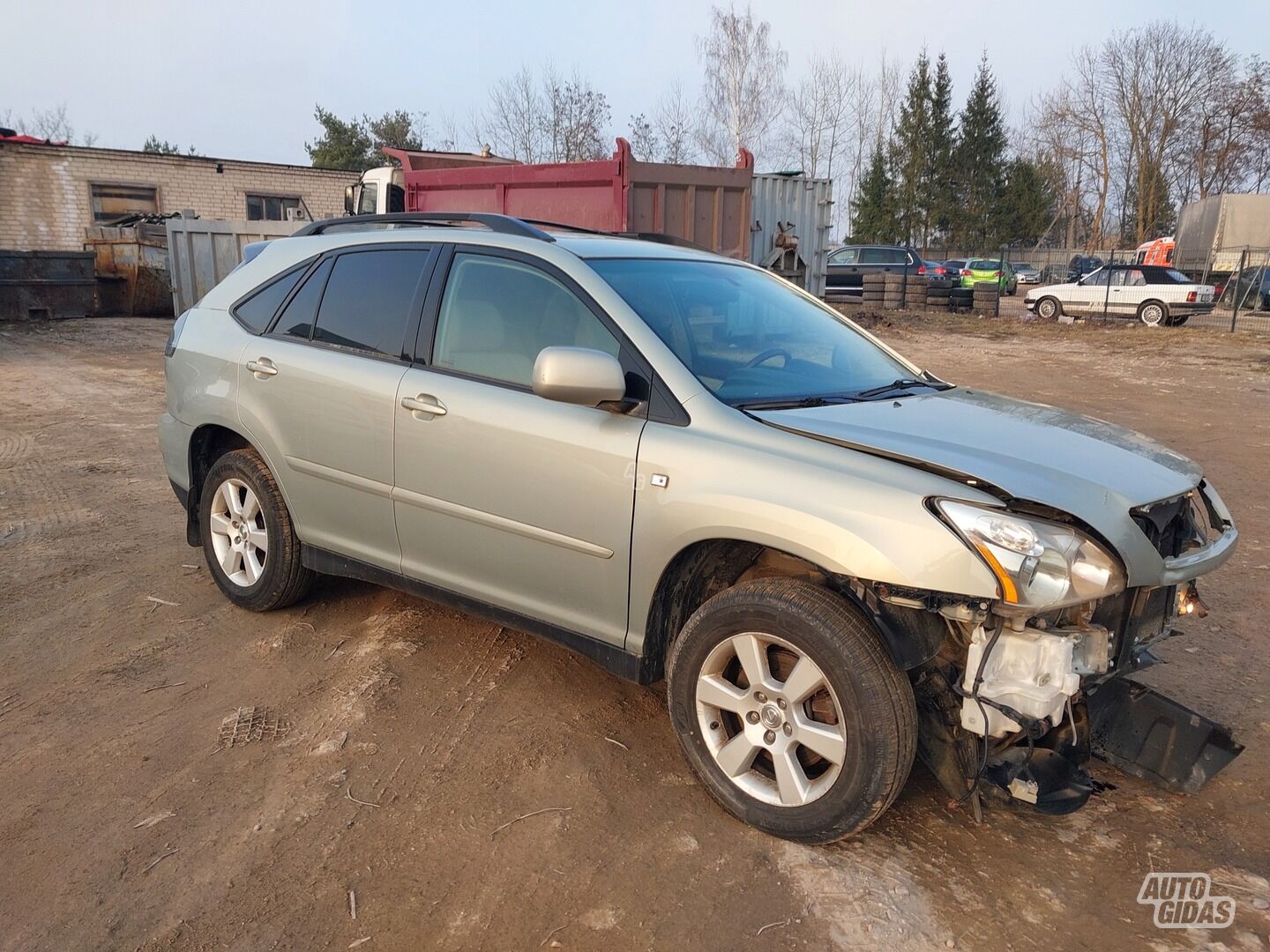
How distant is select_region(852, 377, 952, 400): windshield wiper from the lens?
348 cm

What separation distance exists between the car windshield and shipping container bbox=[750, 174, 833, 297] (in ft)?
30.5

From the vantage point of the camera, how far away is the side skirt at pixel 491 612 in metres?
3.24

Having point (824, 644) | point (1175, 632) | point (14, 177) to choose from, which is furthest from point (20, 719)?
point (14, 177)

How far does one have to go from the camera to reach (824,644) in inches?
105

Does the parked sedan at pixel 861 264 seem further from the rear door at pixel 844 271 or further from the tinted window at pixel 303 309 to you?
the tinted window at pixel 303 309

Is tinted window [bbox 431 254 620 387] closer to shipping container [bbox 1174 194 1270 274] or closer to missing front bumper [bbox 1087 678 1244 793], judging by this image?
missing front bumper [bbox 1087 678 1244 793]

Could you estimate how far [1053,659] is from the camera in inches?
99.7

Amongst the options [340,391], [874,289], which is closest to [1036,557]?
[340,391]

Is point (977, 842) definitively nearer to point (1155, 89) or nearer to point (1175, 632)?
point (1175, 632)

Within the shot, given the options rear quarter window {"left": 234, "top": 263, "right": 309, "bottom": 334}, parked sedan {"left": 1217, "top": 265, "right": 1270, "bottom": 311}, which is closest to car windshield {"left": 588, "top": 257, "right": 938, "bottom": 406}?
rear quarter window {"left": 234, "top": 263, "right": 309, "bottom": 334}

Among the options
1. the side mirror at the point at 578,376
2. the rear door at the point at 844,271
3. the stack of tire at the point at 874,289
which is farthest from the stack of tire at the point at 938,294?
the side mirror at the point at 578,376

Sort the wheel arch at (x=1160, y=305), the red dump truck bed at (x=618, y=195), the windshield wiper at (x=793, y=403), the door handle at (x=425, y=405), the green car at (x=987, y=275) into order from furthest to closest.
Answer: the green car at (x=987, y=275), the wheel arch at (x=1160, y=305), the red dump truck bed at (x=618, y=195), the door handle at (x=425, y=405), the windshield wiper at (x=793, y=403)

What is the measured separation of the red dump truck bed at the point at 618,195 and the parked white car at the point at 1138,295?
1448cm

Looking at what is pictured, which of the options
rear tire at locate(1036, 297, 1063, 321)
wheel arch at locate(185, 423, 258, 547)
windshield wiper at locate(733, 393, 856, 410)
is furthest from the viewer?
rear tire at locate(1036, 297, 1063, 321)
